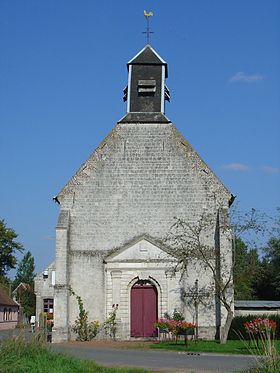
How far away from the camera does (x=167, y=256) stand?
27500 mm

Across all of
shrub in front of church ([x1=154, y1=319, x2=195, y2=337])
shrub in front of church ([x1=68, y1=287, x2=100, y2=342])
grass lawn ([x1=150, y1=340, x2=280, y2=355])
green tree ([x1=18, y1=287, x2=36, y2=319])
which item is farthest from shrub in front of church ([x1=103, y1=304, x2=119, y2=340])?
green tree ([x1=18, y1=287, x2=36, y2=319])

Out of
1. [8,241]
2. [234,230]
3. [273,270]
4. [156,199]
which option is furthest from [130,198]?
[8,241]

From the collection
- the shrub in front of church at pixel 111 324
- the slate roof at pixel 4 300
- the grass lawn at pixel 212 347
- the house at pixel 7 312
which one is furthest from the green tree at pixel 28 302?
the grass lawn at pixel 212 347

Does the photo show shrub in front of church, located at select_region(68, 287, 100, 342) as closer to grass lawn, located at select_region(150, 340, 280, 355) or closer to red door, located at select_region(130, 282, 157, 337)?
red door, located at select_region(130, 282, 157, 337)

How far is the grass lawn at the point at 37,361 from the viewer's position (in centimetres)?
1182

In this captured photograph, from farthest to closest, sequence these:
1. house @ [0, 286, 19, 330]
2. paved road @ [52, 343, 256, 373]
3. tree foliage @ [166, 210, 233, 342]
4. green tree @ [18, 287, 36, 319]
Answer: green tree @ [18, 287, 36, 319] → house @ [0, 286, 19, 330] → tree foliage @ [166, 210, 233, 342] → paved road @ [52, 343, 256, 373]

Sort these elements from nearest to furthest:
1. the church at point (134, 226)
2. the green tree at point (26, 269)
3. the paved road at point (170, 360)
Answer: the paved road at point (170, 360)
the church at point (134, 226)
the green tree at point (26, 269)

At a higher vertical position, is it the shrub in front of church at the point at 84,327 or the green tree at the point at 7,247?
the green tree at the point at 7,247

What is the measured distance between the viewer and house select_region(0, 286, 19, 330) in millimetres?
55250

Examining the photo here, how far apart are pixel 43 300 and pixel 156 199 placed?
71.4 feet

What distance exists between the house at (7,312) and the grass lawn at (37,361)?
4155cm

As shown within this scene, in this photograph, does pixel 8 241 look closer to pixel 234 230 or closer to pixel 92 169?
pixel 92 169

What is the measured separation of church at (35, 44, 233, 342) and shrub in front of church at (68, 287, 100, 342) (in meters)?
0.27

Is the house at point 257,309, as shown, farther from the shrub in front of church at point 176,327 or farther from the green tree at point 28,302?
the green tree at point 28,302
